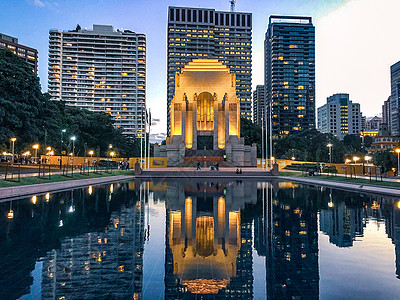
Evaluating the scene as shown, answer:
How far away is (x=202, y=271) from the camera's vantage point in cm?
630

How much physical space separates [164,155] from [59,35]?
360 ft

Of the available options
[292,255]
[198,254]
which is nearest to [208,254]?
[198,254]

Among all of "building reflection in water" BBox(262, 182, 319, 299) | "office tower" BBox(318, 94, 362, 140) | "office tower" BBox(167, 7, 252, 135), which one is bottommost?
"building reflection in water" BBox(262, 182, 319, 299)

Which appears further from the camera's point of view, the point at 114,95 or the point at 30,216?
the point at 114,95

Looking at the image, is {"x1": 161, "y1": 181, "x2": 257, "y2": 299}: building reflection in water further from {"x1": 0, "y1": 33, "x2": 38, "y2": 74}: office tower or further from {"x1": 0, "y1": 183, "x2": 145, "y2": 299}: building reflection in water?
{"x1": 0, "y1": 33, "x2": 38, "y2": 74}: office tower

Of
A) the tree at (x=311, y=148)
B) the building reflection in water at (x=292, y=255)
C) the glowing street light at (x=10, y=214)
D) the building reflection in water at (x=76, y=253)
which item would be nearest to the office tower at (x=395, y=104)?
the tree at (x=311, y=148)

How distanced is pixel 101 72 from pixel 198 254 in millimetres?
146710

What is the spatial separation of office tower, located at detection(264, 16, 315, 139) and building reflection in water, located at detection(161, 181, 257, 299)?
158500 mm

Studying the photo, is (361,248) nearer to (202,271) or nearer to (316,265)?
(316,265)

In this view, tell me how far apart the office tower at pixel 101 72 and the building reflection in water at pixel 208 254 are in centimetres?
13144

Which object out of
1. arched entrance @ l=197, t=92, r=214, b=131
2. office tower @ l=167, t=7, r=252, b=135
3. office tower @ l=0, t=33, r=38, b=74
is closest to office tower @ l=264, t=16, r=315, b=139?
office tower @ l=167, t=7, r=252, b=135

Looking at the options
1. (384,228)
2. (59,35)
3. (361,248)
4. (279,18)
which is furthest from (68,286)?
(279,18)

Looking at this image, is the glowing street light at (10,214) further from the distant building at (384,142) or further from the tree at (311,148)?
the distant building at (384,142)

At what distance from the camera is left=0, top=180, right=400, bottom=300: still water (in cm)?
548
